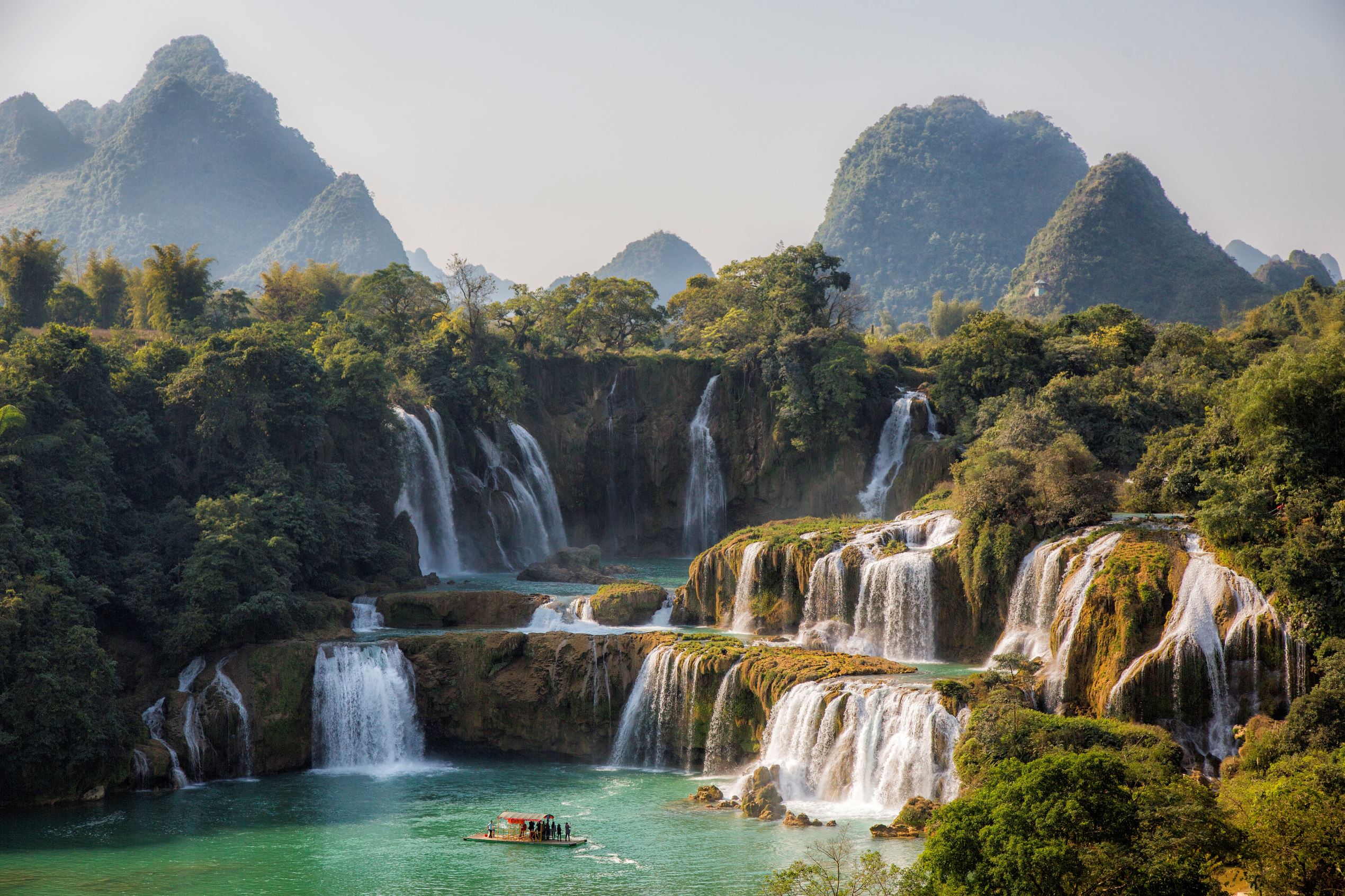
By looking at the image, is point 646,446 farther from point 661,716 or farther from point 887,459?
point 661,716

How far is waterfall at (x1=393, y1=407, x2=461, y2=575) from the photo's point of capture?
4200 centimetres

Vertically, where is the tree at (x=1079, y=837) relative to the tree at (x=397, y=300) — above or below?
below

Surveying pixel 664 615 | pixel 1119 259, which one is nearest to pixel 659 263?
pixel 1119 259

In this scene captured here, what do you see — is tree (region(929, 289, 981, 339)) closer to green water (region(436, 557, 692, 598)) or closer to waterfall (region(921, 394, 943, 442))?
waterfall (region(921, 394, 943, 442))

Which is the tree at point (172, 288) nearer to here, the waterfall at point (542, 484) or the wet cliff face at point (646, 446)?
the waterfall at point (542, 484)

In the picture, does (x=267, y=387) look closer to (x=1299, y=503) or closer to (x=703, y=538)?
(x=703, y=538)

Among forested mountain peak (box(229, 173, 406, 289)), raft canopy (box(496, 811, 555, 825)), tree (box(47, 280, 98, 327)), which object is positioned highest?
forested mountain peak (box(229, 173, 406, 289))

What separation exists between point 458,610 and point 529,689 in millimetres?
5670

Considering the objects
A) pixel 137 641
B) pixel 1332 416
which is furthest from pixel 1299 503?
pixel 137 641

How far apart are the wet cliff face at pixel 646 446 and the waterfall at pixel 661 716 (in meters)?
21.9

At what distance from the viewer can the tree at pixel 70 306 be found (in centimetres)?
4609

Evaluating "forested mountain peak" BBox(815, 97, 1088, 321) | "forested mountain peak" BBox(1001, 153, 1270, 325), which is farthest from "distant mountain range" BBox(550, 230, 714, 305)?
"forested mountain peak" BBox(1001, 153, 1270, 325)

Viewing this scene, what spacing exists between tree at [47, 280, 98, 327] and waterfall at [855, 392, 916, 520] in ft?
108

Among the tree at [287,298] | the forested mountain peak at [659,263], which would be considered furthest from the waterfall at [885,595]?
the forested mountain peak at [659,263]
